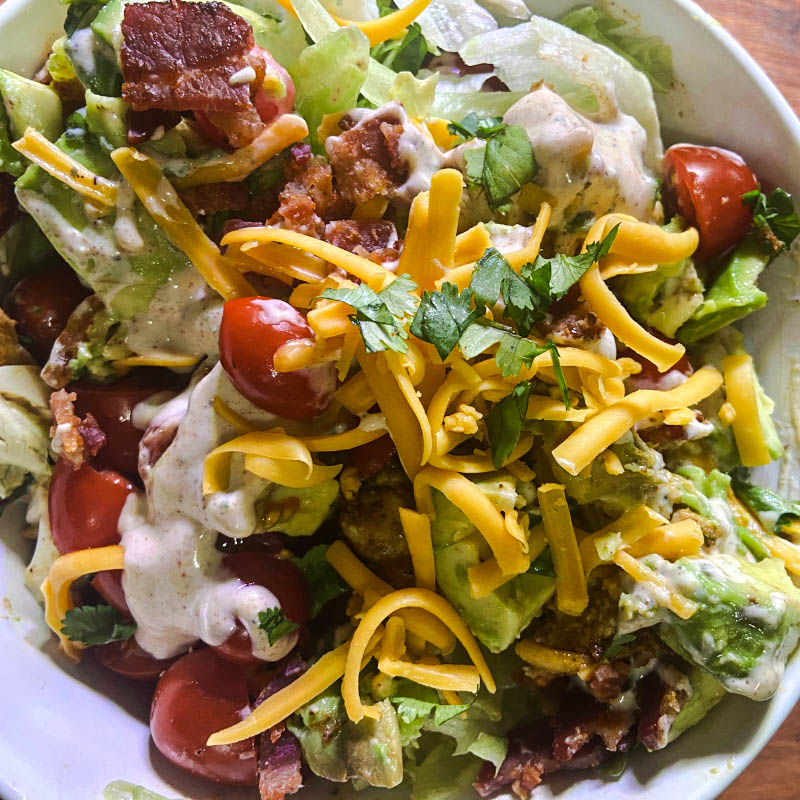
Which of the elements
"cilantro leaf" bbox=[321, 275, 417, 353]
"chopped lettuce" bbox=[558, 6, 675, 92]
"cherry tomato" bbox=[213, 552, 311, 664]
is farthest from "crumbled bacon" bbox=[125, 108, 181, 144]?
"chopped lettuce" bbox=[558, 6, 675, 92]

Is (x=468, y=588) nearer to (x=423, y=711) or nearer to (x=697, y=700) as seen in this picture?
(x=423, y=711)

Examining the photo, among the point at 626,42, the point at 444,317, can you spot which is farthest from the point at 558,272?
the point at 626,42

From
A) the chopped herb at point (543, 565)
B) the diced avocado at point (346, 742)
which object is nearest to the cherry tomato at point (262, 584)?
the diced avocado at point (346, 742)

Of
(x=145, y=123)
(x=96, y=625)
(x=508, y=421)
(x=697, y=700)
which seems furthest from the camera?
(x=96, y=625)

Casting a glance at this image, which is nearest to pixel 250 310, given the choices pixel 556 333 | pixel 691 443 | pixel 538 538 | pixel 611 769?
pixel 556 333

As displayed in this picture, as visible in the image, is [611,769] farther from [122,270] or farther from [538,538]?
[122,270]

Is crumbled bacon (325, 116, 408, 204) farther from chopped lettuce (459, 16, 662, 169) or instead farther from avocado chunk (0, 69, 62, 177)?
avocado chunk (0, 69, 62, 177)

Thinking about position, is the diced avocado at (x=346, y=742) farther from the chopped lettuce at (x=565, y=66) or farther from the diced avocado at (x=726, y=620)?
the chopped lettuce at (x=565, y=66)
